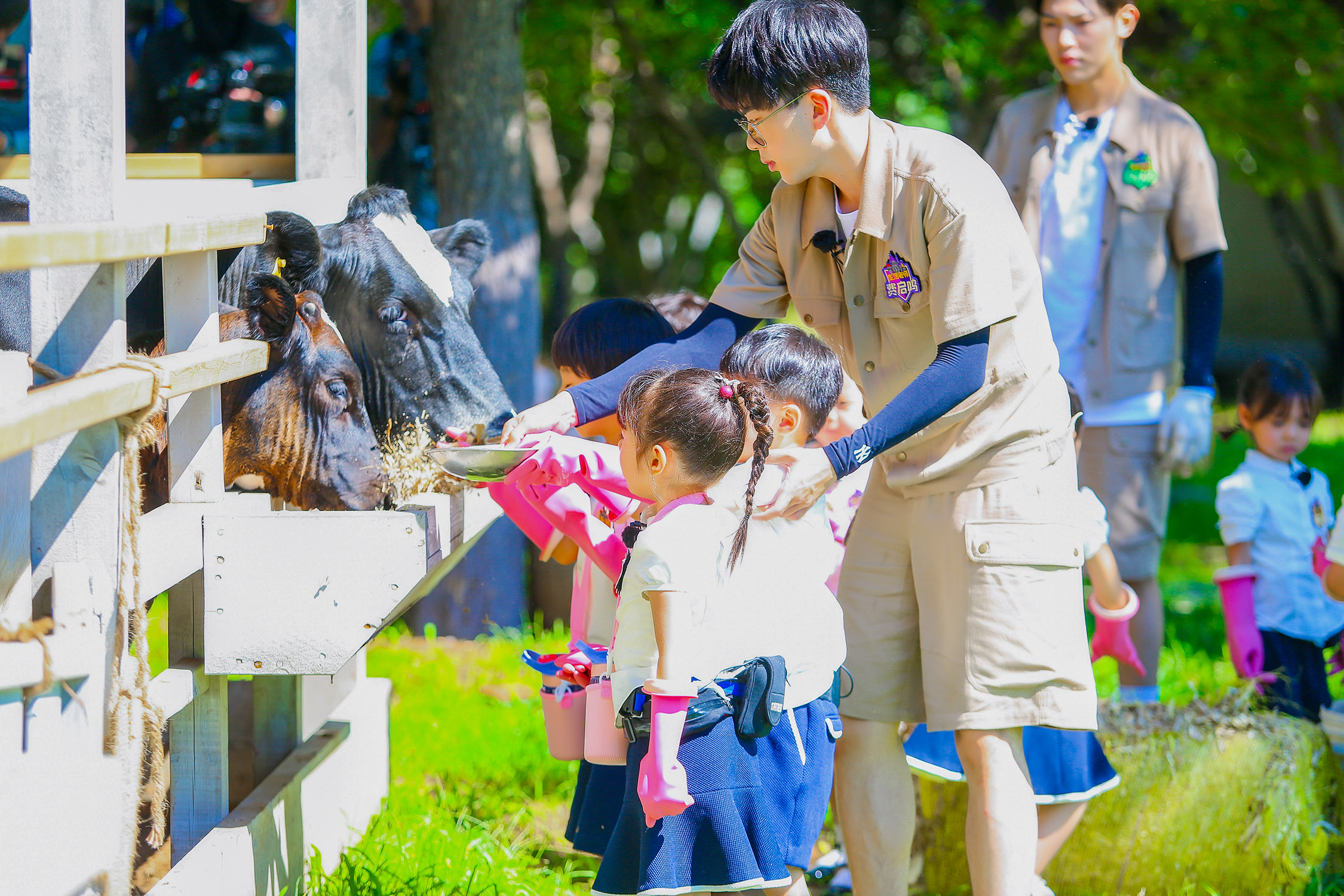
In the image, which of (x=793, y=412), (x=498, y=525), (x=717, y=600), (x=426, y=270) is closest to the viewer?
(x=717, y=600)

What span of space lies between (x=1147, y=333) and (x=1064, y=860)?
65.7 inches

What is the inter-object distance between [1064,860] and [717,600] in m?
1.65

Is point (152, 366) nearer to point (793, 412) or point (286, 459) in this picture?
point (286, 459)

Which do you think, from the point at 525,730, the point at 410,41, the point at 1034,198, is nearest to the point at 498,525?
the point at 525,730

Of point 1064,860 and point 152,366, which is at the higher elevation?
→ point 152,366

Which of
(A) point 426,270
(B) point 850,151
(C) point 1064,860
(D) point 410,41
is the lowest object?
(C) point 1064,860

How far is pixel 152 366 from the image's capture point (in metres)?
2.07

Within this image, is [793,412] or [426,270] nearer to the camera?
[793,412]

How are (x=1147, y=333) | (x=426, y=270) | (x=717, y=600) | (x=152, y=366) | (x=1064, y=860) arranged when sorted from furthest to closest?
(x=1147, y=333) < (x=1064, y=860) < (x=426, y=270) < (x=717, y=600) < (x=152, y=366)

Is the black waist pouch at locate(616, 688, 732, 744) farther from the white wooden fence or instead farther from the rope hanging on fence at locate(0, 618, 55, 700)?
the rope hanging on fence at locate(0, 618, 55, 700)

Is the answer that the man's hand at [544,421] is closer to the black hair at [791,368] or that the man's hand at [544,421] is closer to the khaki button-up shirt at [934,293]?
the black hair at [791,368]

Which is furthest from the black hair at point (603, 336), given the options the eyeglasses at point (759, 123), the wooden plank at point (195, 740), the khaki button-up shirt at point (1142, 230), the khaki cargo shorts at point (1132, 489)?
the khaki cargo shorts at point (1132, 489)

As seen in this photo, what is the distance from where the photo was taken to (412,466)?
9.18 ft

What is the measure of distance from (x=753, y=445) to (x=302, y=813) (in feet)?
4.89
